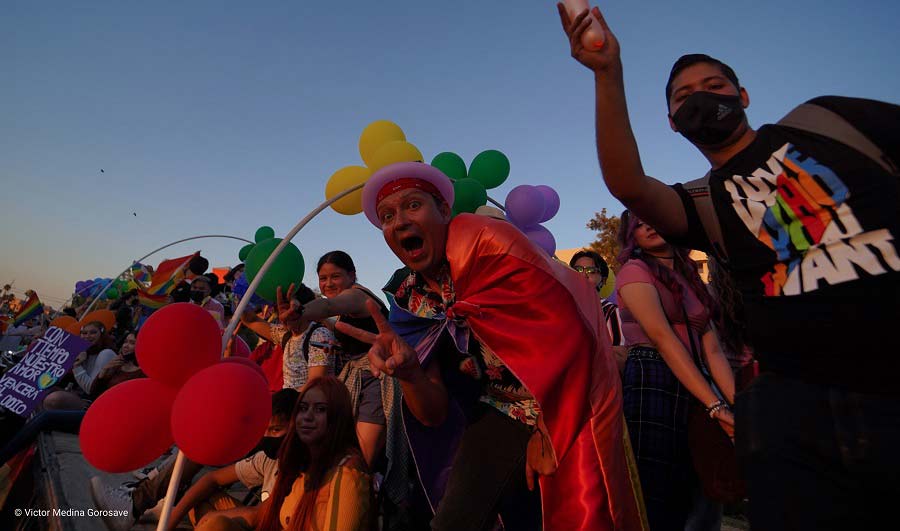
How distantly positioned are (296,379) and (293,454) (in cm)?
122

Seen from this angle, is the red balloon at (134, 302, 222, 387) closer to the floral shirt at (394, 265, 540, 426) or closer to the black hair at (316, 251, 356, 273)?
the floral shirt at (394, 265, 540, 426)

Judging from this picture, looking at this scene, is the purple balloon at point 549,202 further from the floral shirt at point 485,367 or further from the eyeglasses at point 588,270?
the floral shirt at point 485,367

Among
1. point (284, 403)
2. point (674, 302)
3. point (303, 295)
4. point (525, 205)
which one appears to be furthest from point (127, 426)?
point (525, 205)

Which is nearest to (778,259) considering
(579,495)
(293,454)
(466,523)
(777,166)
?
(777,166)

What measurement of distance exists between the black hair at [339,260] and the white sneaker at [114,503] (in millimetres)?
2101

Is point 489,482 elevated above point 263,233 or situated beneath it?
situated beneath

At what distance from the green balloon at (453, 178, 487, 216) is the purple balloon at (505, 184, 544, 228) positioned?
27.9 inches

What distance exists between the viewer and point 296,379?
4.10 metres

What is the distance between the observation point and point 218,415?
1798 millimetres

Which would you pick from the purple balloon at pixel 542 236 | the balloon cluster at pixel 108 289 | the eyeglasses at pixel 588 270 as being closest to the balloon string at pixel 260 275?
the eyeglasses at pixel 588 270

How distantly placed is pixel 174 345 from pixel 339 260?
1.93 meters

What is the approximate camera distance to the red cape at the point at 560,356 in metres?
1.77

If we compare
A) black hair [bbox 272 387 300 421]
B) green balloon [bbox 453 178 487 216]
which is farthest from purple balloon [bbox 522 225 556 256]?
black hair [bbox 272 387 300 421]

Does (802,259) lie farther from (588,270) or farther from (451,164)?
(451,164)
